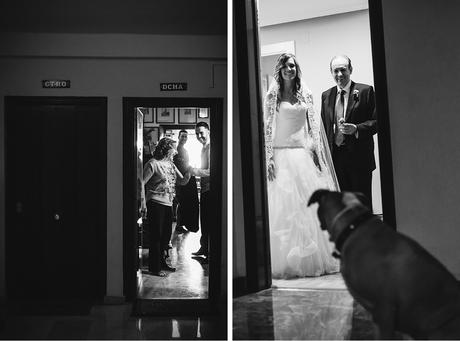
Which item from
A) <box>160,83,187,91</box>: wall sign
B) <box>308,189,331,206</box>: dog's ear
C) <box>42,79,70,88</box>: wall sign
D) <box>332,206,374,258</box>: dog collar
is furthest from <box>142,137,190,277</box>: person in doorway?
<box>332,206,374,258</box>: dog collar

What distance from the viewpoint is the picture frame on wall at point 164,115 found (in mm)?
5734

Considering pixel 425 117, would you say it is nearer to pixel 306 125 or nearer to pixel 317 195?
pixel 306 125

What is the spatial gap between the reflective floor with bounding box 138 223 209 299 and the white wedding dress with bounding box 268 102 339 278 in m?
1.87

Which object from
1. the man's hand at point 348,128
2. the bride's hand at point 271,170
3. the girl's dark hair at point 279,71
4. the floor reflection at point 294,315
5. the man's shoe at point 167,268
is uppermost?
the girl's dark hair at point 279,71

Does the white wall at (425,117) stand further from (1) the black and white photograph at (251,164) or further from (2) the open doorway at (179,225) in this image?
(2) the open doorway at (179,225)

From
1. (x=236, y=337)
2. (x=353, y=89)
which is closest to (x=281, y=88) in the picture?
(x=353, y=89)

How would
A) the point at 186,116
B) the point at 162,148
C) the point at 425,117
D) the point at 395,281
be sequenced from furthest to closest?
1. the point at 186,116
2. the point at 162,148
3. the point at 425,117
4. the point at 395,281

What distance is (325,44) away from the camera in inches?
76.3

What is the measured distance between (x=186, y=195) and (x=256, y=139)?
329 centimetres

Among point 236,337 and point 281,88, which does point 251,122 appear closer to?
point 281,88

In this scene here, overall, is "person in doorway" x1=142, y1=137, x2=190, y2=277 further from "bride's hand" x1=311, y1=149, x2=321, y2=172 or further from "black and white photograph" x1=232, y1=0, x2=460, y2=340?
"bride's hand" x1=311, y1=149, x2=321, y2=172

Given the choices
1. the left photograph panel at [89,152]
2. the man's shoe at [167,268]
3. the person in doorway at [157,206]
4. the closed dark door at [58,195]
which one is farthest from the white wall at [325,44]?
the man's shoe at [167,268]

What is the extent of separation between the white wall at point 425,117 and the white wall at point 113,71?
1.68 metres

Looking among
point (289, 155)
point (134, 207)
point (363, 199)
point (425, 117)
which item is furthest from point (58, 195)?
point (425, 117)
